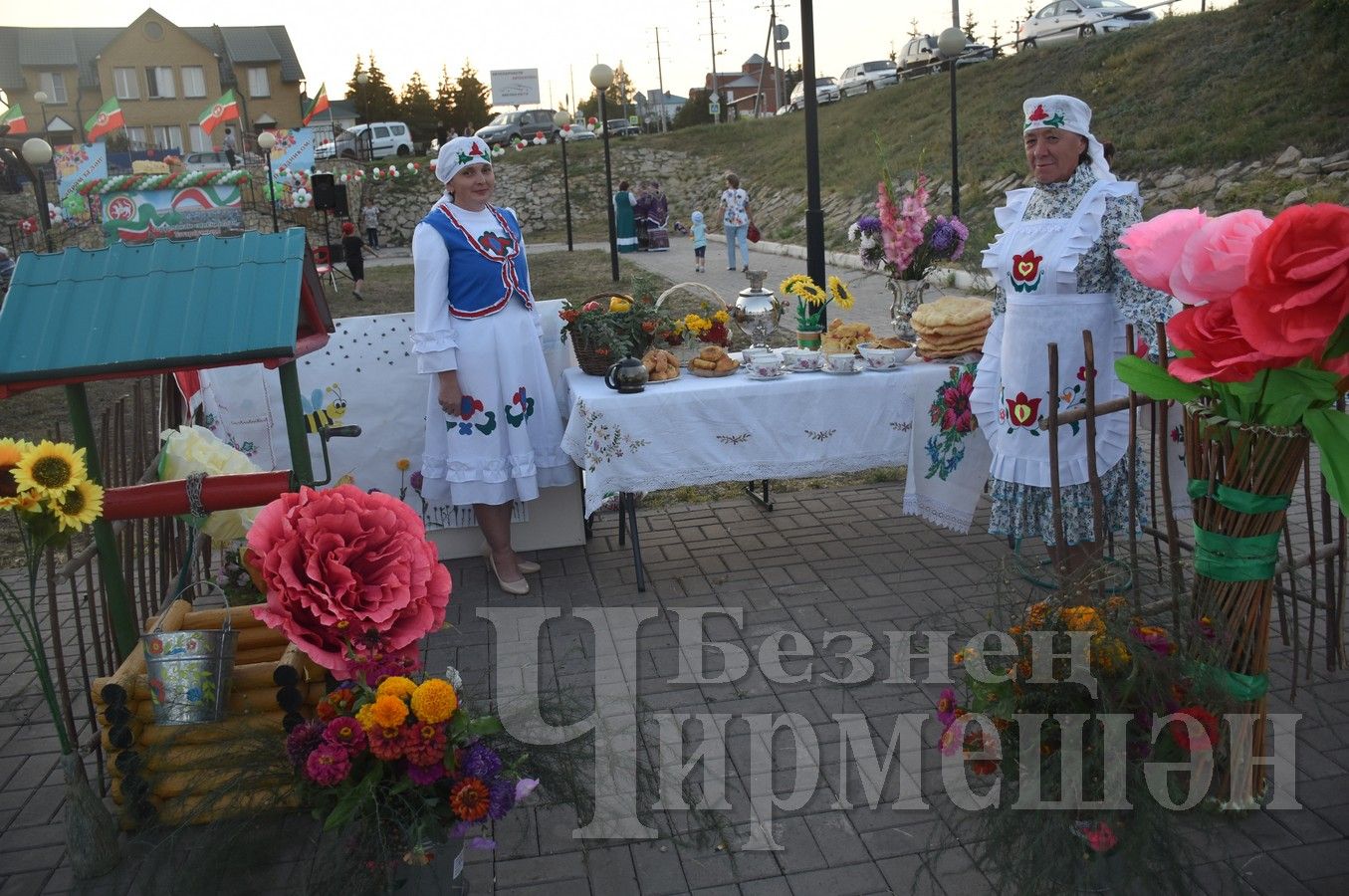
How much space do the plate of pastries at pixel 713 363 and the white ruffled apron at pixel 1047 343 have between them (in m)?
1.31

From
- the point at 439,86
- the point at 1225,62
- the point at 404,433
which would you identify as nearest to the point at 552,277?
the point at 1225,62

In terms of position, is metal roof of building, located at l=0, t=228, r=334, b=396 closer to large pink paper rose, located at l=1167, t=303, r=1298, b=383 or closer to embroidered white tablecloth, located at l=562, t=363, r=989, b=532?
embroidered white tablecloth, located at l=562, t=363, r=989, b=532

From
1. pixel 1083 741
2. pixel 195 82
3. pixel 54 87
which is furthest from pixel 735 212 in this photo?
pixel 54 87

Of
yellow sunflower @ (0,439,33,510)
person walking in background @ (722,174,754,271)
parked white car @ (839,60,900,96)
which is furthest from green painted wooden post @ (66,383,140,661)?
parked white car @ (839,60,900,96)

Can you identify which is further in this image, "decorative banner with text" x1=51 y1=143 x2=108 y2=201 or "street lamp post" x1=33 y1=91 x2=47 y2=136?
"street lamp post" x1=33 y1=91 x2=47 y2=136

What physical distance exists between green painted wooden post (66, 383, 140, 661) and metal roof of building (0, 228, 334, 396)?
212 millimetres

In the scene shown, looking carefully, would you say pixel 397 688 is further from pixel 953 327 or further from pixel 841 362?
pixel 953 327

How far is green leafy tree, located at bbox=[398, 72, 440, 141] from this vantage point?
197 feet

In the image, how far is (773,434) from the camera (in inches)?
196

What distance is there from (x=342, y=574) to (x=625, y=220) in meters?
21.9

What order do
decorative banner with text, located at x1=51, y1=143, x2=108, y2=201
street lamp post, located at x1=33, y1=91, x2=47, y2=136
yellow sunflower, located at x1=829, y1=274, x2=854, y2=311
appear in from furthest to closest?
street lamp post, located at x1=33, y1=91, x2=47, y2=136, decorative banner with text, located at x1=51, y1=143, x2=108, y2=201, yellow sunflower, located at x1=829, y1=274, x2=854, y2=311

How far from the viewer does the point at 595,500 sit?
479 cm

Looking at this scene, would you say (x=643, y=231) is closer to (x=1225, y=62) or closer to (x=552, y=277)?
(x=552, y=277)

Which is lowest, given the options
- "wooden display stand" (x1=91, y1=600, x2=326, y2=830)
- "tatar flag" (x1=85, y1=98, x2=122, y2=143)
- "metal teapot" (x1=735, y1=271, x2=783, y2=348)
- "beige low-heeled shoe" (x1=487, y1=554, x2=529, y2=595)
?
"beige low-heeled shoe" (x1=487, y1=554, x2=529, y2=595)
